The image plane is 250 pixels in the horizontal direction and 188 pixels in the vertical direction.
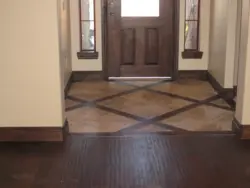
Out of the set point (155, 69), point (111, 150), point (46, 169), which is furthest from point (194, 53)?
point (46, 169)

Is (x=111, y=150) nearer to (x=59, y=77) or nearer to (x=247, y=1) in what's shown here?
(x=59, y=77)

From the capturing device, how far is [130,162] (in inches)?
132

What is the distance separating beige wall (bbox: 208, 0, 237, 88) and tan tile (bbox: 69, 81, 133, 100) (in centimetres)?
114

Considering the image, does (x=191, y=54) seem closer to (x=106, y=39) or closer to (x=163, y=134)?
(x=106, y=39)

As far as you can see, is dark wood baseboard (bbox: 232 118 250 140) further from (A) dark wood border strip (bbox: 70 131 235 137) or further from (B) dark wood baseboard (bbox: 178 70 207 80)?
(B) dark wood baseboard (bbox: 178 70 207 80)

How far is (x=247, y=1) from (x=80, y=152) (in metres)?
1.76

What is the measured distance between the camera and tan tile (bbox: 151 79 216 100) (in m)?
5.45

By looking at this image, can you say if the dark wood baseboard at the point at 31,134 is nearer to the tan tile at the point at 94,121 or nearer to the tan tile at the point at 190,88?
the tan tile at the point at 94,121

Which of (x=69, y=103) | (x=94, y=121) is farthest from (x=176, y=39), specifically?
(x=94, y=121)

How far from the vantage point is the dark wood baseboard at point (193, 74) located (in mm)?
6270

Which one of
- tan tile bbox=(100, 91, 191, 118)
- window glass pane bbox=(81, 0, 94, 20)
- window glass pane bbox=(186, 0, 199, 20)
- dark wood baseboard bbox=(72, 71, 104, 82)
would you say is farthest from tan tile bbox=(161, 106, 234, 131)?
window glass pane bbox=(81, 0, 94, 20)

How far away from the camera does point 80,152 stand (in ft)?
11.7

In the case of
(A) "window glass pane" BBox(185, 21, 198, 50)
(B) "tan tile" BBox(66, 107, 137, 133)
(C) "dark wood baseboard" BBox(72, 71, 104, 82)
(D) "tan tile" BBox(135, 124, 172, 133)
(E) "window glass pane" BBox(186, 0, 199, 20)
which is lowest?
(D) "tan tile" BBox(135, 124, 172, 133)

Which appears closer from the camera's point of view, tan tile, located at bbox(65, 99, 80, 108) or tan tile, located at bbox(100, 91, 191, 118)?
tan tile, located at bbox(100, 91, 191, 118)
